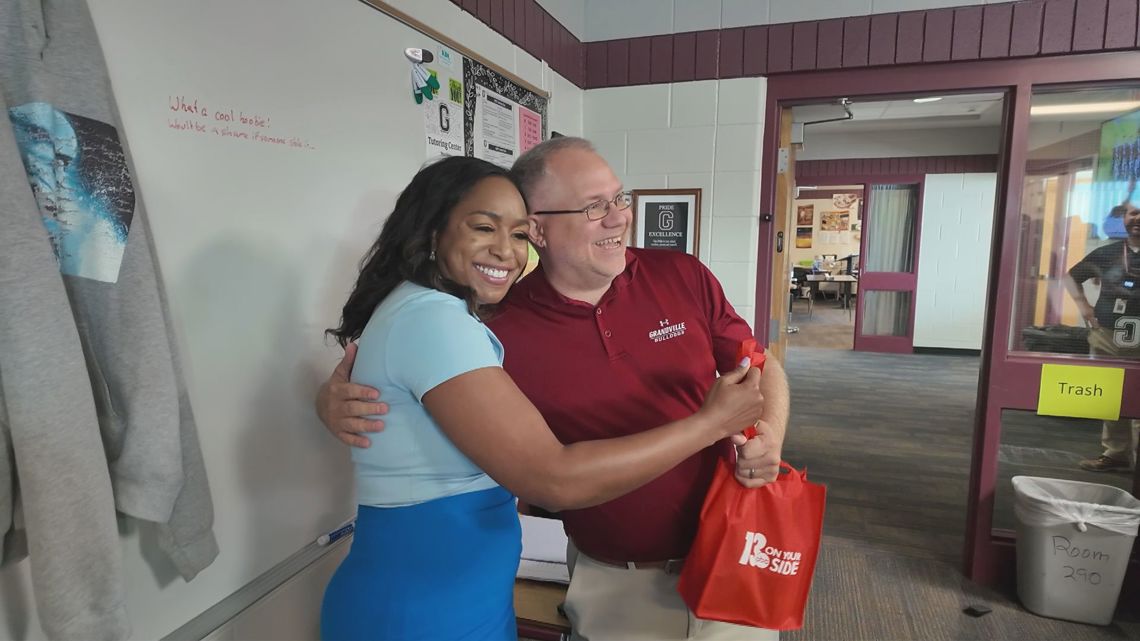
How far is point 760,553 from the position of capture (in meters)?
1.10

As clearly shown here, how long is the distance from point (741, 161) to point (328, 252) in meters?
2.08

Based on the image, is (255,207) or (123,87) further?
(255,207)

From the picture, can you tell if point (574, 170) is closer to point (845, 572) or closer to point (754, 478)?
point (754, 478)

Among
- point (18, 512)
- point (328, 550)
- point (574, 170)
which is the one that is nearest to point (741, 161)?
point (574, 170)

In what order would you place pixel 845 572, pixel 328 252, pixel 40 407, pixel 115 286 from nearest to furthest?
pixel 40 407 < pixel 115 286 < pixel 328 252 < pixel 845 572

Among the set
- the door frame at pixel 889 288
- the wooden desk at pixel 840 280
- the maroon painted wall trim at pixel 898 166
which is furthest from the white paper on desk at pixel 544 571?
the wooden desk at pixel 840 280

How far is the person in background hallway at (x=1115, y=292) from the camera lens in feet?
8.01

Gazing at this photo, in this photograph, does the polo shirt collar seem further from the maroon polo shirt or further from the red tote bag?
the red tote bag

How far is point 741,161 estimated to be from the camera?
288cm

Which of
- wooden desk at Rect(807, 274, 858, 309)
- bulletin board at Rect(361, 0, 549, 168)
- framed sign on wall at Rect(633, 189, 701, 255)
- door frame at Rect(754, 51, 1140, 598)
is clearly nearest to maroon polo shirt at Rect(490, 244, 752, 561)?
bulletin board at Rect(361, 0, 549, 168)

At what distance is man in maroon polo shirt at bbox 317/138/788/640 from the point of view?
4.22ft

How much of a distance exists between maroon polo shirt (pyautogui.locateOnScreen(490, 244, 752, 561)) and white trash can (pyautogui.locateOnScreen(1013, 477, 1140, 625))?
6.72 feet

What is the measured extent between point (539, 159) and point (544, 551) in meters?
1.04

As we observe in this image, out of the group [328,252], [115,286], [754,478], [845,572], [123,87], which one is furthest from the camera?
[845,572]
